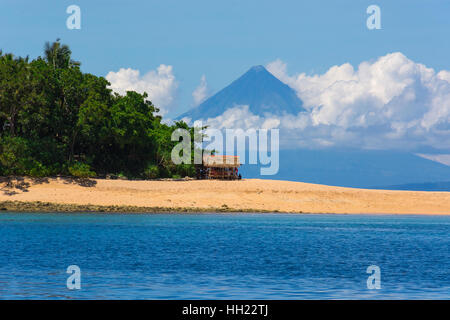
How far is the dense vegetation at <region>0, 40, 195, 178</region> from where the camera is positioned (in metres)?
80.9

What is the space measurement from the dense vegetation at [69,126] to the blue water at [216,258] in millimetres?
15399

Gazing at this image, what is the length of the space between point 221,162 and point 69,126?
2362 cm

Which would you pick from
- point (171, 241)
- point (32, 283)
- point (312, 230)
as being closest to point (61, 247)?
point (171, 241)

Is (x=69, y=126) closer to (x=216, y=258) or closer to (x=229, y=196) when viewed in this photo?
(x=229, y=196)

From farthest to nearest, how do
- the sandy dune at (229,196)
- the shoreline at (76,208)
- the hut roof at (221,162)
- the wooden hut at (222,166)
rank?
the wooden hut at (222,166), the hut roof at (221,162), the sandy dune at (229,196), the shoreline at (76,208)

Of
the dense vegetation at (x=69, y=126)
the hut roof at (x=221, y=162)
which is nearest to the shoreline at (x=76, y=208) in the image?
the dense vegetation at (x=69, y=126)

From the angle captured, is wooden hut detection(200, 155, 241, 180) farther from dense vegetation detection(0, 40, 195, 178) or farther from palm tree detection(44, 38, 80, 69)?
palm tree detection(44, 38, 80, 69)

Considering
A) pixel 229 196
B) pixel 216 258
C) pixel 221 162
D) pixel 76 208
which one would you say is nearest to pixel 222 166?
pixel 221 162

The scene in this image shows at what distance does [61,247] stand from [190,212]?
38.0m

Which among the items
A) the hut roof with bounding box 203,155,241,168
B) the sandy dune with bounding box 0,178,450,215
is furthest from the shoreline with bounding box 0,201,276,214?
the hut roof with bounding box 203,155,241,168

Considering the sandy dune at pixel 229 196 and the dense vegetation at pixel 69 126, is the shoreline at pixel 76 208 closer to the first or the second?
the sandy dune at pixel 229 196

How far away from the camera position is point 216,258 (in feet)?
125

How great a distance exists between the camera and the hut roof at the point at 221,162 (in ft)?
321
